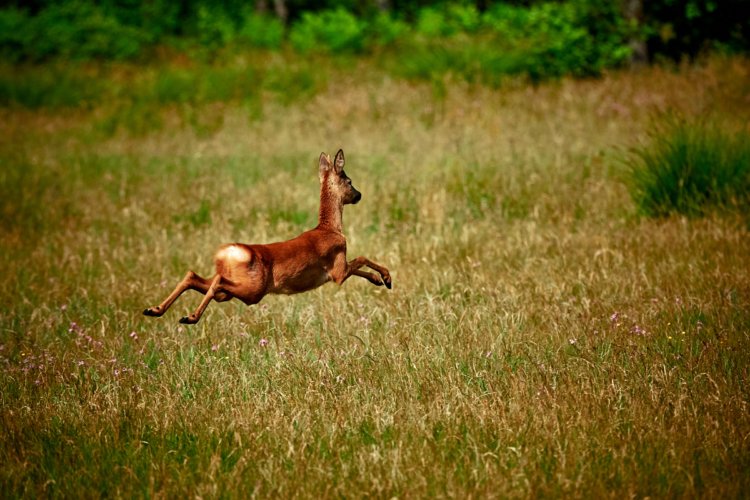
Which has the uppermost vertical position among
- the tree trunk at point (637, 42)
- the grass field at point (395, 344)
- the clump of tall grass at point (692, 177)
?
the tree trunk at point (637, 42)

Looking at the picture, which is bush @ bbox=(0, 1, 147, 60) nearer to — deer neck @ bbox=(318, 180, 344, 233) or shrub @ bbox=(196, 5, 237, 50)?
shrub @ bbox=(196, 5, 237, 50)

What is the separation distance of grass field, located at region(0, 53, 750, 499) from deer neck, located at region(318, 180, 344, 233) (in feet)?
2.76

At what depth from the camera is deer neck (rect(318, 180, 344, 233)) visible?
4.40 meters

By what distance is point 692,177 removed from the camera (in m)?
7.59

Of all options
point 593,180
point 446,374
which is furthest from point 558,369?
point 593,180

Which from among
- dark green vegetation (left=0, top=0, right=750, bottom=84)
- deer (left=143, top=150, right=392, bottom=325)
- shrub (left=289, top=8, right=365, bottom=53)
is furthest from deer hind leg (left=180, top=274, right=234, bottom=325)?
shrub (left=289, top=8, right=365, bottom=53)

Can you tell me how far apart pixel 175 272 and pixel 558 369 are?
3.94 m

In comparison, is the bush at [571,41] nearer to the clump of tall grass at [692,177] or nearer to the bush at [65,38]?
the clump of tall grass at [692,177]

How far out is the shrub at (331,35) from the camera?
19719 millimetres

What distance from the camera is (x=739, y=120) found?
10156 millimetres

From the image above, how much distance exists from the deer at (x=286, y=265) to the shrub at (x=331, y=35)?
1601 centimetres

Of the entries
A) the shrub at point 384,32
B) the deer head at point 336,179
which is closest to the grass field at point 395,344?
the deer head at point 336,179

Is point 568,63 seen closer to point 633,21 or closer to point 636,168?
point 633,21

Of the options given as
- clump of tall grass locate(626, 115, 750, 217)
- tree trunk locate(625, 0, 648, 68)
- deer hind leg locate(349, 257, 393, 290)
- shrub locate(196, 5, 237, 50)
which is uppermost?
shrub locate(196, 5, 237, 50)
